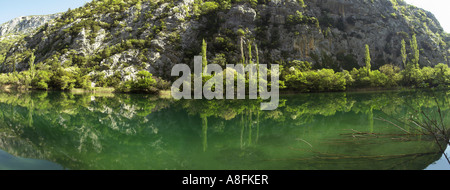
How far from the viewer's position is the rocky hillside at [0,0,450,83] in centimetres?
6353

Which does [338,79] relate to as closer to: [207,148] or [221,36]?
[221,36]

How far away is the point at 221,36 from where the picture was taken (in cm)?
6531

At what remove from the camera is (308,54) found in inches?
2569

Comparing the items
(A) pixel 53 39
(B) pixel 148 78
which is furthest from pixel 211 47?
(A) pixel 53 39

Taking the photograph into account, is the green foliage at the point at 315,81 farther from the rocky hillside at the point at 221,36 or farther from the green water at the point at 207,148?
the green water at the point at 207,148

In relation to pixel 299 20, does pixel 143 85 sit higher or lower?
lower

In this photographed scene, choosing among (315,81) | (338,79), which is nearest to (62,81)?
(315,81)

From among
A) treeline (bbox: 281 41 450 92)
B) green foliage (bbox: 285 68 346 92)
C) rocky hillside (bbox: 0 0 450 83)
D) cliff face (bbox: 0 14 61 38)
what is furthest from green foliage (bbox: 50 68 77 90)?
cliff face (bbox: 0 14 61 38)

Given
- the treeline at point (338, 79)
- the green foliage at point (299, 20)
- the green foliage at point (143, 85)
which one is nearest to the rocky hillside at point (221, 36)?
the green foliage at point (299, 20)

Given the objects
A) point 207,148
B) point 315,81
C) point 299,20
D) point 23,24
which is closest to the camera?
point 207,148

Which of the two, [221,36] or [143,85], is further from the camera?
[221,36]

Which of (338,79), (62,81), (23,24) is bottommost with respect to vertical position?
(62,81)
